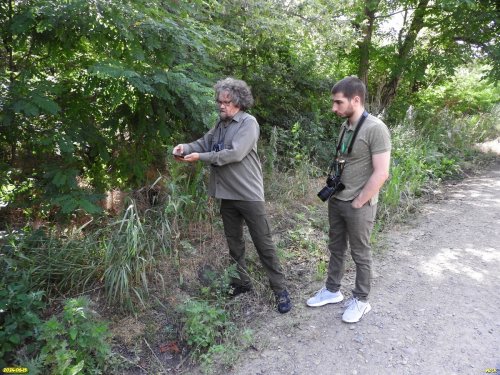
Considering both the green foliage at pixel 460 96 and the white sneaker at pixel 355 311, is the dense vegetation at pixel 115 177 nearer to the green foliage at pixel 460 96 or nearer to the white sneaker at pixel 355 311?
the white sneaker at pixel 355 311

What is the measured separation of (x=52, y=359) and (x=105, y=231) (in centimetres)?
148

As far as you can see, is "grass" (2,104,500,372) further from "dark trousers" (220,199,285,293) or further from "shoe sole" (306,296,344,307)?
"shoe sole" (306,296,344,307)

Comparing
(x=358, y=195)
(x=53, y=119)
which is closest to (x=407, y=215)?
(x=358, y=195)

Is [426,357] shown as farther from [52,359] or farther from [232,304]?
[52,359]

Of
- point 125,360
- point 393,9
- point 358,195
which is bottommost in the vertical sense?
point 125,360

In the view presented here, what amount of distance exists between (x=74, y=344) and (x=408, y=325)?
9.69 feet

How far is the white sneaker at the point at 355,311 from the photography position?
3.58 meters

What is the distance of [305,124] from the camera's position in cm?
786

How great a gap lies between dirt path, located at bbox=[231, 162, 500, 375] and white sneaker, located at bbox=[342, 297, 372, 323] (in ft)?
0.20

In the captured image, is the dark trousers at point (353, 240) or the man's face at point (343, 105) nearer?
the man's face at point (343, 105)

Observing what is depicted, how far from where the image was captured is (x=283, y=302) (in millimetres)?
3824

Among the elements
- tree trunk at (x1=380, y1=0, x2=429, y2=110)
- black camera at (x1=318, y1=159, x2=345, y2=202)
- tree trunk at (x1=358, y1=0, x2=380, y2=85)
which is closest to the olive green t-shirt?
black camera at (x1=318, y1=159, x2=345, y2=202)

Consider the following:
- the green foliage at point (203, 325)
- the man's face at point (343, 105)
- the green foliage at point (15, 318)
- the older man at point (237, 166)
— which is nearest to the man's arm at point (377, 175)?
the man's face at point (343, 105)

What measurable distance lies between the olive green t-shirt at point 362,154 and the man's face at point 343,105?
0.45 feet
